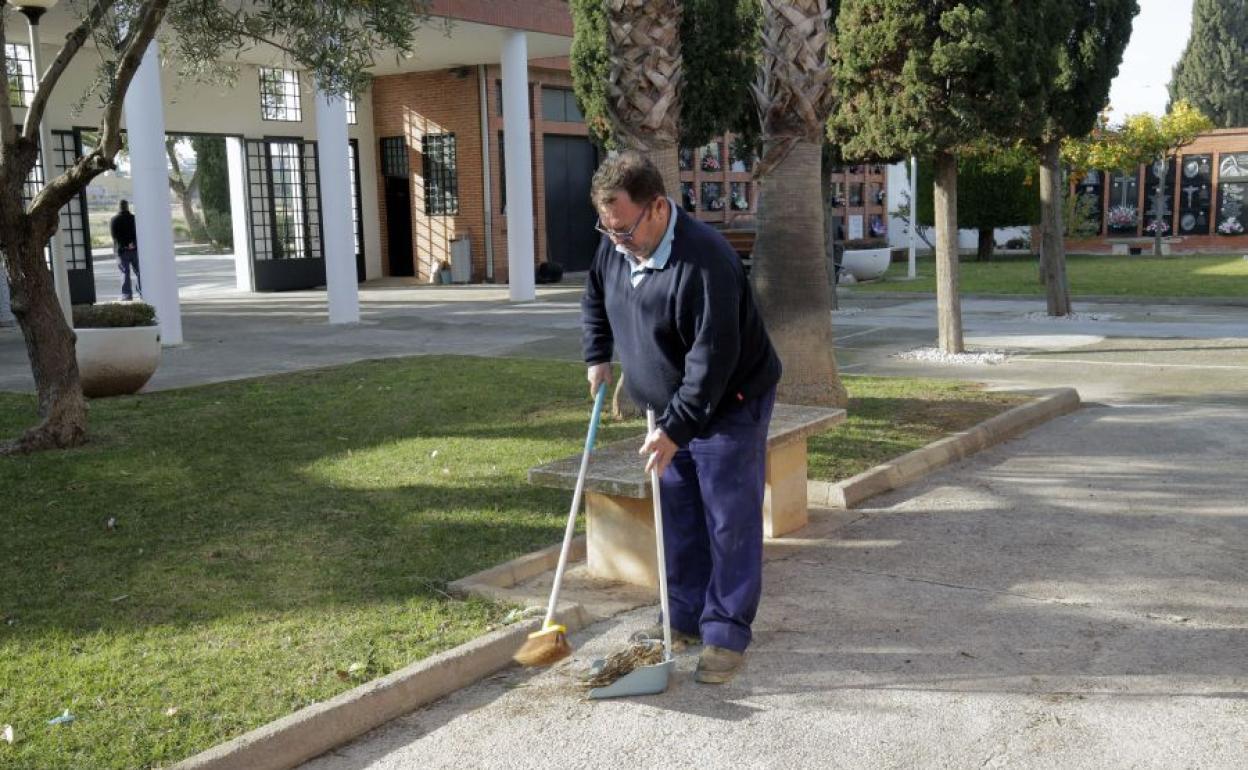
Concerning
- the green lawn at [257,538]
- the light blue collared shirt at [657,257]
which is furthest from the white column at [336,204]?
the light blue collared shirt at [657,257]

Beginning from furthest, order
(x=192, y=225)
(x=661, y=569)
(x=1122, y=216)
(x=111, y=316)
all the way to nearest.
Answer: (x=192, y=225) → (x=1122, y=216) → (x=111, y=316) → (x=661, y=569)

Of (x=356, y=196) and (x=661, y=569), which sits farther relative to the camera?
(x=356, y=196)

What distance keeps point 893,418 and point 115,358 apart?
6545 mm

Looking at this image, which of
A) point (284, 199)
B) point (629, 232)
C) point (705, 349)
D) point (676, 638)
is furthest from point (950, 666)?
point (284, 199)

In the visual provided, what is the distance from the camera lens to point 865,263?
25.0m

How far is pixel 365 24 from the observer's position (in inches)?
356

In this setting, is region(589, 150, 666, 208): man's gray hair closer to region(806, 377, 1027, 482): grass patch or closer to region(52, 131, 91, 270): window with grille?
region(806, 377, 1027, 482): grass patch

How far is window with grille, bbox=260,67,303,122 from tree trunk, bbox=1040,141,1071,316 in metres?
14.3

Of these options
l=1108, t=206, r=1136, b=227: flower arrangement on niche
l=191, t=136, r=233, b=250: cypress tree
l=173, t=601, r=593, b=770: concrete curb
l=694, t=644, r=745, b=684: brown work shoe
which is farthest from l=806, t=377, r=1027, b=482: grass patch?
l=191, t=136, r=233, b=250: cypress tree

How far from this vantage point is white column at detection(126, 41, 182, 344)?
1455 cm

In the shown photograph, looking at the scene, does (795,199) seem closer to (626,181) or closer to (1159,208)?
(626,181)

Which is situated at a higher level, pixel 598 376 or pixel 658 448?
pixel 598 376

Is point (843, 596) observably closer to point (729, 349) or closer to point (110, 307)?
point (729, 349)

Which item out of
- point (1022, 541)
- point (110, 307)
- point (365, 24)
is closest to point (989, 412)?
point (1022, 541)
